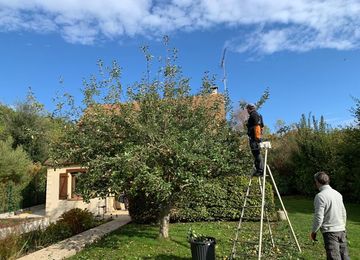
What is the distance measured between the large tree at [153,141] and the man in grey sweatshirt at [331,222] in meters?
2.97

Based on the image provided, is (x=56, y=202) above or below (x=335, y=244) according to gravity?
above

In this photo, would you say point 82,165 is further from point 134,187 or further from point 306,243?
point 306,243

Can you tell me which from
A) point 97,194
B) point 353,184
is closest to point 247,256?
point 97,194

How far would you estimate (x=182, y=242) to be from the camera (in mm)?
9055

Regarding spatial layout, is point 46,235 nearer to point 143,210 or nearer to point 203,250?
point 143,210

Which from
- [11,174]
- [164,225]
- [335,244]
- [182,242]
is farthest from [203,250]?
[11,174]

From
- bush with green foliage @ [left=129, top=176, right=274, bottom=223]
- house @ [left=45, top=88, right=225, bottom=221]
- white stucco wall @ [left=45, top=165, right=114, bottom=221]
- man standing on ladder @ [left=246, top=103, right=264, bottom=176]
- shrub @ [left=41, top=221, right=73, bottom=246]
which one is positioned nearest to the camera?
man standing on ladder @ [left=246, top=103, right=264, bottom=176]

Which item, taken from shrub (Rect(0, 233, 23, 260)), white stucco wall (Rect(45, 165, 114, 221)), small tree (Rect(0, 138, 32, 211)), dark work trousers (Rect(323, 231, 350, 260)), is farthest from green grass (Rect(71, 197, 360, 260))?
small tree (Rect(0, 138, 32, 211))

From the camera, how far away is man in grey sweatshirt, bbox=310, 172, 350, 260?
5.34m

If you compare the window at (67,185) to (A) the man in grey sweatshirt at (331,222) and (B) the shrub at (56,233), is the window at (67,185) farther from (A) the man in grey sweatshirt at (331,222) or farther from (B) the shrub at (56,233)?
(A) the man in grey sweatshirt at (331,222)

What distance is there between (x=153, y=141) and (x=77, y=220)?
5.84 m

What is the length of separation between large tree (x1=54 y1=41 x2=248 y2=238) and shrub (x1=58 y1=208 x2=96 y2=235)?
4143 millimetres

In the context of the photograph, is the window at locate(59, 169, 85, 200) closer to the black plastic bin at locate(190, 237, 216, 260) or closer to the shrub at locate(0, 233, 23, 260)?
the shrub at locate(0, 233, 23, 260)

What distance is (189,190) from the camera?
347 inches
